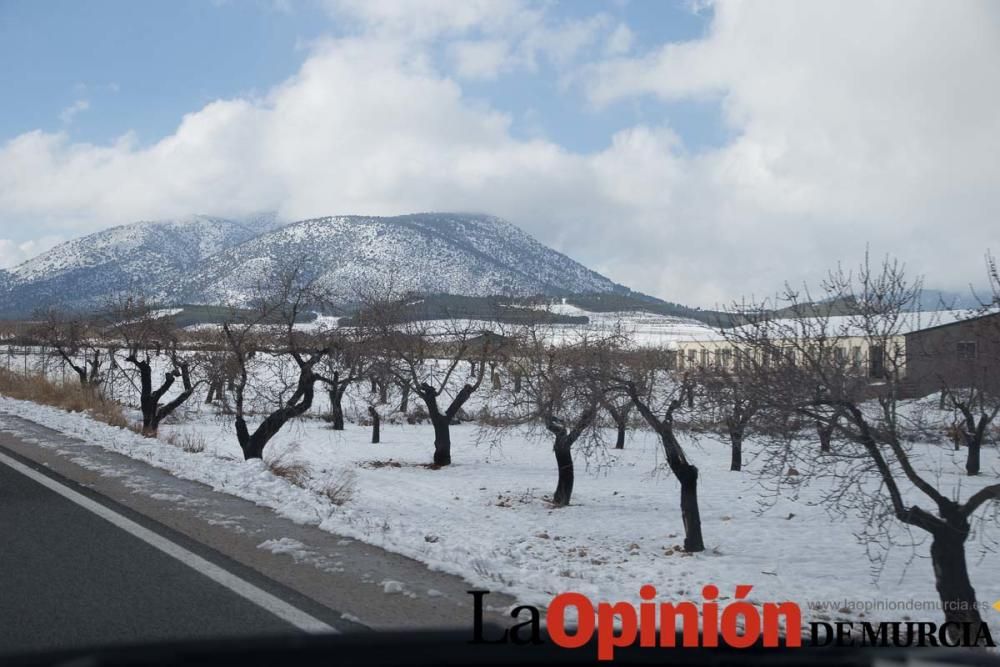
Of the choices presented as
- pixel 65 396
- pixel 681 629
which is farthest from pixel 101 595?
pixel 65 396

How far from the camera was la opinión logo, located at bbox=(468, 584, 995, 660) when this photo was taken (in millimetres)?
4551

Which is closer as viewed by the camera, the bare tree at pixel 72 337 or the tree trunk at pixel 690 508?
the tree trunk at pixel 690 508

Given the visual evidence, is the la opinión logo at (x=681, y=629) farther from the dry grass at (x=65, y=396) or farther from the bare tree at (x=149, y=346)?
the bare tree at (x=149, y=346)

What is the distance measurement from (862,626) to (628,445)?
1392 inches

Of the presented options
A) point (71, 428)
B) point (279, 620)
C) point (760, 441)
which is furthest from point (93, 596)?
point (71, 428)

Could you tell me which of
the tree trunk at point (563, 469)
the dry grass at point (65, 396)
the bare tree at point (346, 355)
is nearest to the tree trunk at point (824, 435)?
the tree trunk at point (563, 469)

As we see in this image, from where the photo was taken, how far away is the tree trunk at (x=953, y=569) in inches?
320

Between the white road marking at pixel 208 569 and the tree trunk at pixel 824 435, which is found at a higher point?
the tree trunk at pixel 824 435

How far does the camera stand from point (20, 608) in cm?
592

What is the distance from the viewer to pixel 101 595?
20.4ft

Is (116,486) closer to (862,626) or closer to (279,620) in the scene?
(279,620)

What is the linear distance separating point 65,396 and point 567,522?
17745 mm

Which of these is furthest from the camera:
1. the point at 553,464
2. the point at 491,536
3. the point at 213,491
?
the point at 553,464

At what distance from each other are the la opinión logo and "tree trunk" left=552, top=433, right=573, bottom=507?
1602 cm
